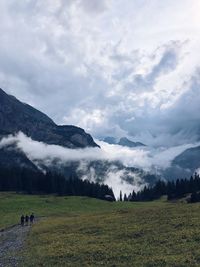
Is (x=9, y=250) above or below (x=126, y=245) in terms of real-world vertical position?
below

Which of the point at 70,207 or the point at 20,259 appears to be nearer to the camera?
the point at 20,259

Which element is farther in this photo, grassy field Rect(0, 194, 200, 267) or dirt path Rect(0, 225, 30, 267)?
dirt path Rect(0, 225, 30, 267)

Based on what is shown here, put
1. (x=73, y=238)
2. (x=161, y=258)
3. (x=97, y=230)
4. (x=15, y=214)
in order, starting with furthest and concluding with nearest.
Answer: (x=15, y=214), (x=97, y=230), (x=73, y=238), (x=161, y=258)

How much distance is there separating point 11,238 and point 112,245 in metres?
26.4

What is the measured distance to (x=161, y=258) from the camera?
3294cm

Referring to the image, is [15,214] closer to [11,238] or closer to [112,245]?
[11,238]

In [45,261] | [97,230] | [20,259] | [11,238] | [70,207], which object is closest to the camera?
[45,261]

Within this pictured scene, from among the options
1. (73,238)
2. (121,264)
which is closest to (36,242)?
(73,238)

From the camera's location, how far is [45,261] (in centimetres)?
3853

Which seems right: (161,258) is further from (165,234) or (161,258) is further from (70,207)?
(70,207)

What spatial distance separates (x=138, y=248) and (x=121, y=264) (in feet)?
18.4

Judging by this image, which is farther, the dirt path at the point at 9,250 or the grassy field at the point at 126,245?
the dirt path at the point at 9,250

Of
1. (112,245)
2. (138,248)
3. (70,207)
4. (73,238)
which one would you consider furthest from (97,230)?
(70,207)

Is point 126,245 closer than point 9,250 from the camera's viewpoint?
Yes
